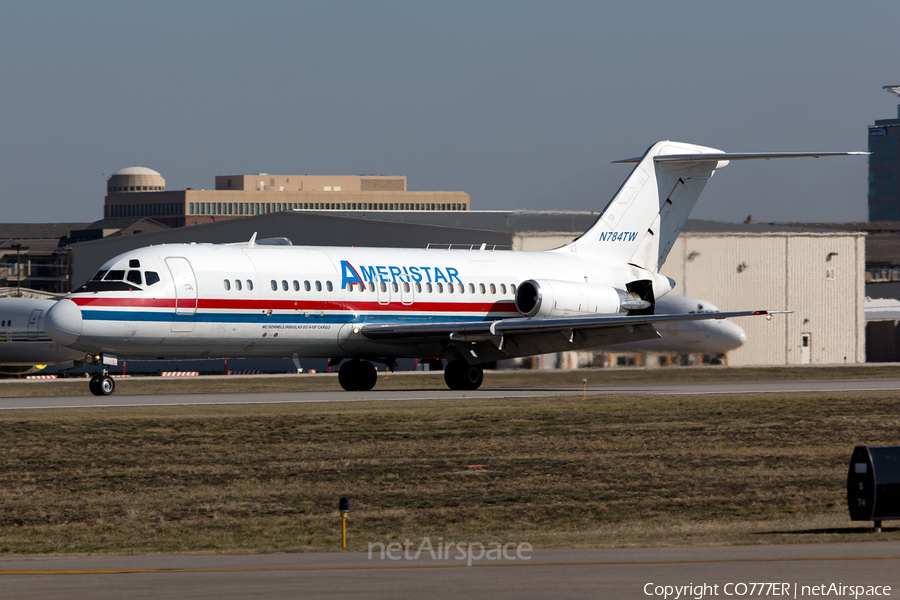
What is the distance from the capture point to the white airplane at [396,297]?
33.6 m

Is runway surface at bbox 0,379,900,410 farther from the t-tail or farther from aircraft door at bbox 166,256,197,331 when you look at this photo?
the t-tail

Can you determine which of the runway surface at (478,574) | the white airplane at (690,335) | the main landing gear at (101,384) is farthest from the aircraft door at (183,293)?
the white airplane at (690,335)

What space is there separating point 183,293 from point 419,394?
7990mm

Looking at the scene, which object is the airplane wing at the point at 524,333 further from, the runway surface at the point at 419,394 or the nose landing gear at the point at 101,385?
the nose landing gear at the point at 101,385

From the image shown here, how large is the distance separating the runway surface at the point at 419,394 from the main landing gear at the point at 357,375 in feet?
2.50

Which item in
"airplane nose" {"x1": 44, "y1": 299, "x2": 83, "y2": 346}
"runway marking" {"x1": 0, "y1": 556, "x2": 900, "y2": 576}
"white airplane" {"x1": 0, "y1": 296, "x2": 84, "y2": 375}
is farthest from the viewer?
"white airplane" {"x1": 0, "y1": 296, "x2": 84, "y2": 375}

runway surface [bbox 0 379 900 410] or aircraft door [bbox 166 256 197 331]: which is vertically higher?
aircraft door [bbox 166 256 197 331]

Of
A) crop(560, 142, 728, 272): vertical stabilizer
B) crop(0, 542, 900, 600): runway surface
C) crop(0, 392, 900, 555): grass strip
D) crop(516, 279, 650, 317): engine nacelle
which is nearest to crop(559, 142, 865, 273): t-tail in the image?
crop(560, 142, 728, 272): vertical stabilizer

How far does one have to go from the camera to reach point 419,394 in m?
37.0

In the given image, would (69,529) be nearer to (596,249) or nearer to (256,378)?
(596,249)

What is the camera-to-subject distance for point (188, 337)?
3412 centimetres

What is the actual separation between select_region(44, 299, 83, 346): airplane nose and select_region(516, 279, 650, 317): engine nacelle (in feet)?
49.4

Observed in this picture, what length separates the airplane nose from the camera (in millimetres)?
32156

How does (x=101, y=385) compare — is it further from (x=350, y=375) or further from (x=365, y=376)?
(x=365, y=376)
